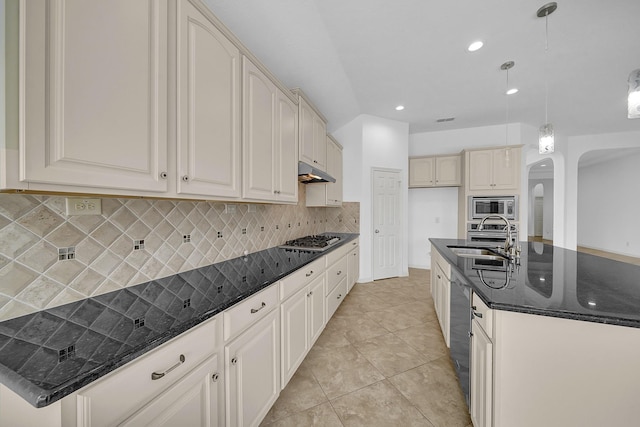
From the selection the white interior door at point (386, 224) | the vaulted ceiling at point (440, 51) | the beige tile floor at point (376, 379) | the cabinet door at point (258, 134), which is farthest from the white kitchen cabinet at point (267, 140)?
the white interior door at point (386, 224)

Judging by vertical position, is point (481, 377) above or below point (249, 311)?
below

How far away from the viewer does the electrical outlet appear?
100 centimetres

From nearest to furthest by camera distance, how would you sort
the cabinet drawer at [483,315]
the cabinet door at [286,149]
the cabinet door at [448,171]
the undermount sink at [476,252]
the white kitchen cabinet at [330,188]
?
the cabinet drawer at [483,315] < the cabinet door at [286,149] < the undermount sink at [476,252] < the white kitchen cabinet at [330,188] < the cabinet door at [448,171]

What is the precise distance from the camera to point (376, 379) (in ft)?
6.01

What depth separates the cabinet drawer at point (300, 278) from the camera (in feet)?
5.09

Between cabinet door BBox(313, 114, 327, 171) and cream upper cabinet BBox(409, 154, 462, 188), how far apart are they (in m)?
2.51

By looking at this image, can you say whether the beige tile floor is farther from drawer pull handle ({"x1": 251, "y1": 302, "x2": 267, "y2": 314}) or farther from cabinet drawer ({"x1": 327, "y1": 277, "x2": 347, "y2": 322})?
drawer pull handle ({"x1": 251, "y1": 302, "x2": 267, "y2": 314})

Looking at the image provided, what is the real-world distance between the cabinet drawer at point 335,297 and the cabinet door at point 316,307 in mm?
155

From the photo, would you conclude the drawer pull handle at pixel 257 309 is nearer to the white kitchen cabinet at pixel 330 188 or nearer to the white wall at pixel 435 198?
the white kitchen cabinet at pixel 330 188

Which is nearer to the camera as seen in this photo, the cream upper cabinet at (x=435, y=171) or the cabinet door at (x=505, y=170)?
the cabinet door at (x=505, y=170)

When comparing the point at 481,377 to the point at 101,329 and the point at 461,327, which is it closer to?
the point at 461,327

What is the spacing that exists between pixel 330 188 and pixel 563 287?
263 centimetres

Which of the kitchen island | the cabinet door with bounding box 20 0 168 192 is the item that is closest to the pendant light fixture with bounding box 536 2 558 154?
the kitchen island

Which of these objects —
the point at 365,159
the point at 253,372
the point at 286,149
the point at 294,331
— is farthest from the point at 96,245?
the point at 365,159
